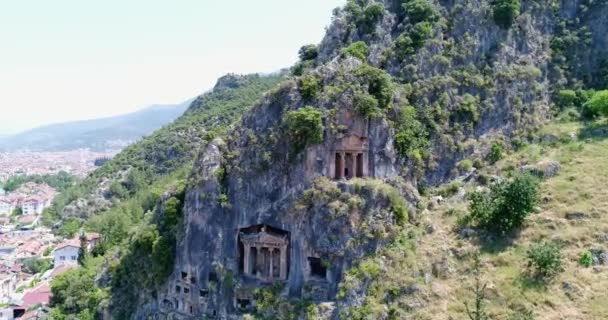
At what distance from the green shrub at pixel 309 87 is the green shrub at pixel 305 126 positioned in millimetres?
1724

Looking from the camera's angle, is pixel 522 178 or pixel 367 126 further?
pixel 367 126

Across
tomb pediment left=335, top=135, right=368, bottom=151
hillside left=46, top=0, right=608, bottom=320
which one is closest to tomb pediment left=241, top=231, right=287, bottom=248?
hillside left=46, top=0, right=608, bottom=320

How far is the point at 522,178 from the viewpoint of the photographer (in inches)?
1730

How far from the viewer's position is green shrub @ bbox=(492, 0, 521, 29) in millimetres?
58625

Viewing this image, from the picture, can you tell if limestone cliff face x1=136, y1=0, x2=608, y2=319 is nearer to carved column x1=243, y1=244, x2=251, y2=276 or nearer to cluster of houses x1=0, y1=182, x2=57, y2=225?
carved column x1=243, y1=244, x2=251, y2=276

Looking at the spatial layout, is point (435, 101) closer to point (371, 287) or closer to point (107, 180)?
point (371, 287)

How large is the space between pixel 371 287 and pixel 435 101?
64.1 ft

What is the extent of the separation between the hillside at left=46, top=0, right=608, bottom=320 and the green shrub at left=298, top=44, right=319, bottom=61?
13.9ft

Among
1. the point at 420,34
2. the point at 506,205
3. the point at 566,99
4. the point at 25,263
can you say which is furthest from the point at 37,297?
the point at 566,99

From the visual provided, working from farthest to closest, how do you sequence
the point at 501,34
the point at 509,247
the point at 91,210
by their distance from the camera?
the point at 91,210, the point at 501,34, the point at 509,247

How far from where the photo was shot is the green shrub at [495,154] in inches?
2081

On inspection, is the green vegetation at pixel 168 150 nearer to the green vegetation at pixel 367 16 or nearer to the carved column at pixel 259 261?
the green vegetation at pixel 367 16

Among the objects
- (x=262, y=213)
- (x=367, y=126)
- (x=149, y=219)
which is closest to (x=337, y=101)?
(x=367, y=126)

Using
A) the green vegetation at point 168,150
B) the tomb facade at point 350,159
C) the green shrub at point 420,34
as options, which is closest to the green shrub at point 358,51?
the green shrub at point 420,34
